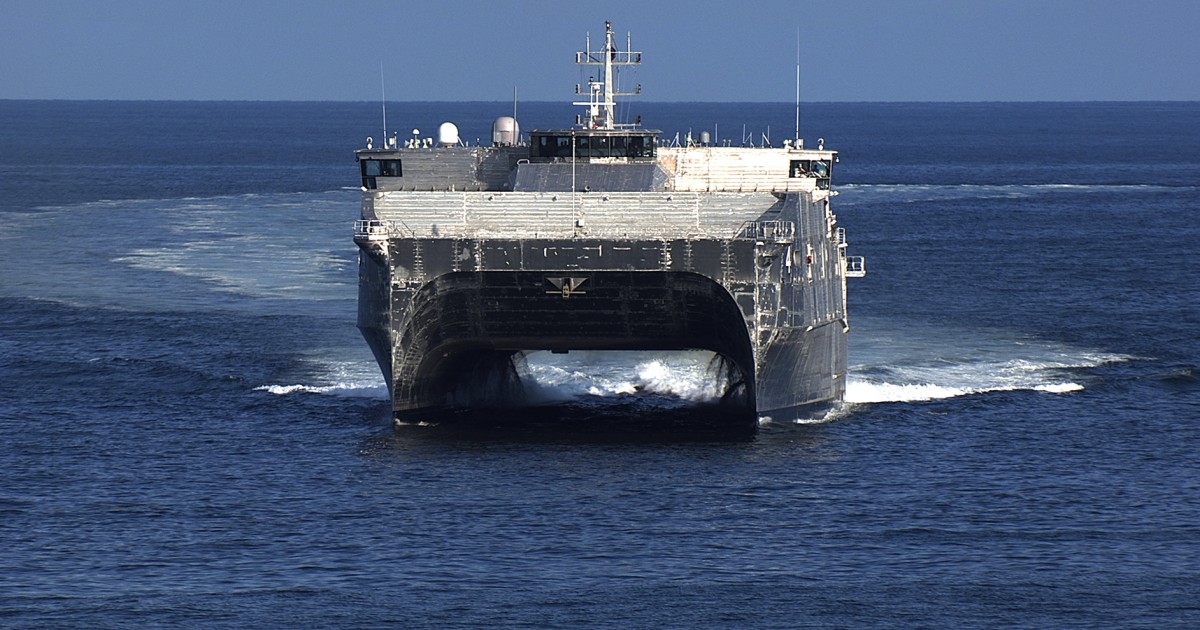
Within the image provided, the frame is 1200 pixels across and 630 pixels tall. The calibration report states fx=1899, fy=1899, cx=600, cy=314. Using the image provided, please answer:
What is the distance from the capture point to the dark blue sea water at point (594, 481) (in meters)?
40.2

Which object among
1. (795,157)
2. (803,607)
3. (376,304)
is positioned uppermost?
(795,157)

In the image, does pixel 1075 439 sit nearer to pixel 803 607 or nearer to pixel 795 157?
pixel 795 157

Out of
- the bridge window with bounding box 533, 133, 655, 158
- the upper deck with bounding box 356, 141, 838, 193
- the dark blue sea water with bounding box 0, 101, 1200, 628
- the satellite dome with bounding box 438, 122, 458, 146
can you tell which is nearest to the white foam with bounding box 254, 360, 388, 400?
the dark blue sea water with bounding box 0, 101, 1200, 628

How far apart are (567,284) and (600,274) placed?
0.99 m

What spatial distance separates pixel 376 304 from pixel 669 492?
11.2 meters

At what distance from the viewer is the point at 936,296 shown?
285 ft

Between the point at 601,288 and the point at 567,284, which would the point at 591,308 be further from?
the point at 567,284

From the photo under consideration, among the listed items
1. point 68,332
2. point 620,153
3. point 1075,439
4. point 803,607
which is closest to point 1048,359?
point 1075,439

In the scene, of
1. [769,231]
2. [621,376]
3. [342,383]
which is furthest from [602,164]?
[342,383]

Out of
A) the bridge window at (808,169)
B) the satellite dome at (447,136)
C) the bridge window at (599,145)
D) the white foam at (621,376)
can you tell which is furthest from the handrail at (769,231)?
the satellite dome at (447,136)

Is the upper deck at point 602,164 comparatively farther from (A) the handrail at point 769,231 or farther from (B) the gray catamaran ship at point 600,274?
(A) the handrail at point 769,231

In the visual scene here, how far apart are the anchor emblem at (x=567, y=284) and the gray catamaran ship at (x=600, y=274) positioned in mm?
39

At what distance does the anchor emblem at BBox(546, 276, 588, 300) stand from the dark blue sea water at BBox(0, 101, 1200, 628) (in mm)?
4698

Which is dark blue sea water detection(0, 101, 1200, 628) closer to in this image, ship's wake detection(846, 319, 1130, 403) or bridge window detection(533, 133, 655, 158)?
ship's wake detection(846, 319, 1130, 403)
